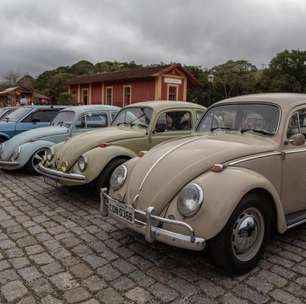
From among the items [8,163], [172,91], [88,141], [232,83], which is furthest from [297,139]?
[232,83]

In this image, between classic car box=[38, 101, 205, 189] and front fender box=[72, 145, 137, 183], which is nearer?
front fender box=[72, 145, 137, 183]

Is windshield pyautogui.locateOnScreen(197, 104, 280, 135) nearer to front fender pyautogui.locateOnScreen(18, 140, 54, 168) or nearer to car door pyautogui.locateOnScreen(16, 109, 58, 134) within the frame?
front fender pyautogui.locateOnScreen(18, 140, 54, 168)

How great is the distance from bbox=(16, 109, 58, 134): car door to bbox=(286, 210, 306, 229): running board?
793 centimetres

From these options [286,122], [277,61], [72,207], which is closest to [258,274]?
[286,122]

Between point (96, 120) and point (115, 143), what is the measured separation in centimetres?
272

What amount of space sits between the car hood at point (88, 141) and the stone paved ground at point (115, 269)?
1198mm

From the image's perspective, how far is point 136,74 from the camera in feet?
94.5

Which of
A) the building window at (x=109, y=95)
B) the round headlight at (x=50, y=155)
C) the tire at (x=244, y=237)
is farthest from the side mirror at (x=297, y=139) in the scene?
the building window at (x=109, y=95)

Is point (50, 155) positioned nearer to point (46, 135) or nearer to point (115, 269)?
point (46, 135)

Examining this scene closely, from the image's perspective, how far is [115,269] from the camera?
342cm

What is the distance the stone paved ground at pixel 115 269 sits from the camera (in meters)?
2.96

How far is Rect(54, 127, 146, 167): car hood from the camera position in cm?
568

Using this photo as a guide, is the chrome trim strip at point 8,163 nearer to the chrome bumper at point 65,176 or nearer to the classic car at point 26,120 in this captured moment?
the chrome bumper at point 65,176

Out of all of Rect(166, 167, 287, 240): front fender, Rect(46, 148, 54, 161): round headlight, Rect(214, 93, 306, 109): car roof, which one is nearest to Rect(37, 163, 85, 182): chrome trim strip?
Rect(46, 148, 54, 161): round headlight
